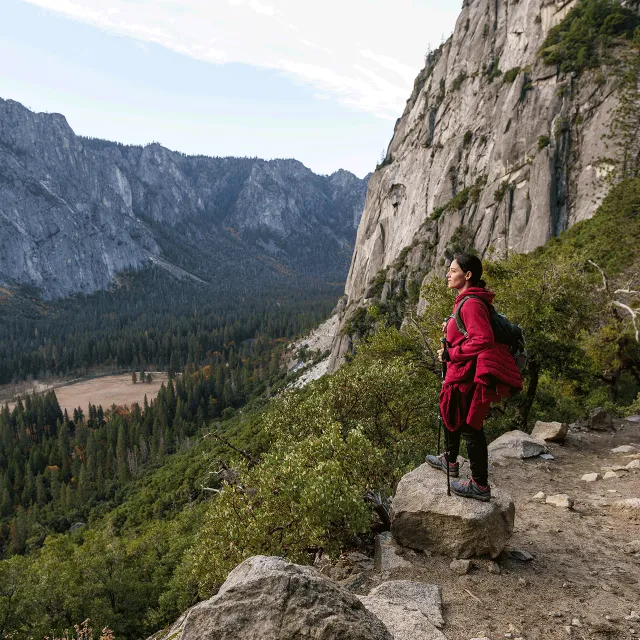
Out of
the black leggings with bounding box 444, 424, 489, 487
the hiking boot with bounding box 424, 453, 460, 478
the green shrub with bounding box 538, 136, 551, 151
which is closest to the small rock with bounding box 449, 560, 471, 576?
the black leggings with bounding box 444, 424, 489, 487

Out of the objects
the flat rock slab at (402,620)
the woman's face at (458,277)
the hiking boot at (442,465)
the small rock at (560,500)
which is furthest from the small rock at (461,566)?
the woman's face at (458,277)

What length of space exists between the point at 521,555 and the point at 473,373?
3.89 meters

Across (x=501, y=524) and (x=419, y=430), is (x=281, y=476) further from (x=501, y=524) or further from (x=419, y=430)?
(x=419, y=430)

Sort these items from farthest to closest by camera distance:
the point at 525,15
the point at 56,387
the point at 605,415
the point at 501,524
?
the point at 56,387
the point at 525,15
the point at 605,415
the point at 501,524

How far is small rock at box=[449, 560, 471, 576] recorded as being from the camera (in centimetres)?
803

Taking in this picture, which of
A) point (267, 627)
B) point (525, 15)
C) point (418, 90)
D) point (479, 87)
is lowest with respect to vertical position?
point (267, 627)

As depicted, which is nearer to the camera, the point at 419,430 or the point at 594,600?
the point at 594,600

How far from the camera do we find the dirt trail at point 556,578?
6.52 m

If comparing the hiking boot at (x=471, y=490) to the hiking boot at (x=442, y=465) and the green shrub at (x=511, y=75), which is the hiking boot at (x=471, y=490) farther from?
the green shrub at (x=511, y=75)

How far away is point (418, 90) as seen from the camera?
159000mm

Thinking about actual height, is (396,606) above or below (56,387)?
above


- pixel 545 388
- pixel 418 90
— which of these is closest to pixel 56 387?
pixel 418 90

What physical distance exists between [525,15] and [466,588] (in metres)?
122

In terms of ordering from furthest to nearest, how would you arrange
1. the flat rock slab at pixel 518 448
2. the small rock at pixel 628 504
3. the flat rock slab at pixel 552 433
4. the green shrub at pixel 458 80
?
1. the green shrub at pixel 458 80
2. the flat rock slab at pixel 552 433
3. the flat rock slab at pixel 518 448
4. the small rock at pixel 628 504
